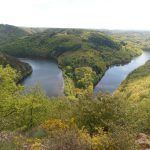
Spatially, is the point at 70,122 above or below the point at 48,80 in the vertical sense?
above

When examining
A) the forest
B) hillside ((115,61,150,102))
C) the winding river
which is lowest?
the winding river

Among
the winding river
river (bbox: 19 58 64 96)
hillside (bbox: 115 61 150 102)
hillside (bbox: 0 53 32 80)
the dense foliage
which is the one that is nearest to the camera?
the dense foliage

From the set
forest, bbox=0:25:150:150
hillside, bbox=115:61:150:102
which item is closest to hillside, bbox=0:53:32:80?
hillside, bbox=115:61:150:102

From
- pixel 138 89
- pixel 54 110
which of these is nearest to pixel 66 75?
pixel 138 89

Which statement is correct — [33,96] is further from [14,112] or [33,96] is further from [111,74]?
[111,74]

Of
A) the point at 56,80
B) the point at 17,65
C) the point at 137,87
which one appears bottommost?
the point at 56,80

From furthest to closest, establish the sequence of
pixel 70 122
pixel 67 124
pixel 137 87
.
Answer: pixel 137 87
pixel 70 122
pixel 67 124

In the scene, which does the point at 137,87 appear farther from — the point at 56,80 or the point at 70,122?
the point at 70,122

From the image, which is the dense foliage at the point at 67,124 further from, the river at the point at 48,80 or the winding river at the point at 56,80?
the winding river at the point at 56,80

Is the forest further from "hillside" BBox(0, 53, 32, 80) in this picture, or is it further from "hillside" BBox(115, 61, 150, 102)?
"hillside" BBox(0, 53, 32, 80)

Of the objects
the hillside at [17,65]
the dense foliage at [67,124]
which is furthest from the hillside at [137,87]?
the hillside at [17,65]

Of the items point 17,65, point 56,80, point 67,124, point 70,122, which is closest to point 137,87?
point 56,80

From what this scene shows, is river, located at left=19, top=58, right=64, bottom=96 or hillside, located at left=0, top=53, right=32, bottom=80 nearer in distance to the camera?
river, located at left=19, top=58, right=64, bottom=96
